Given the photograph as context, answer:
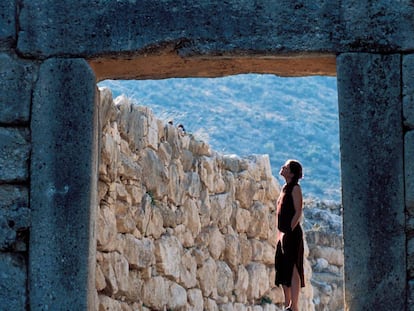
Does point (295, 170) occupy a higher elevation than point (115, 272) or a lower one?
higher

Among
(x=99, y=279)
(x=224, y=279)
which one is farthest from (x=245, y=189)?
(x=99, y=279)

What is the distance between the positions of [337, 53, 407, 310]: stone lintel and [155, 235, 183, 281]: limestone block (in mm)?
2896

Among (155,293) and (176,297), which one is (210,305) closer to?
(176,297)

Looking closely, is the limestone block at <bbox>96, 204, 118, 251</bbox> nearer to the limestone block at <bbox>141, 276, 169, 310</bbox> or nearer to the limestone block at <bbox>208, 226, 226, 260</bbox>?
Answer: the limestone block at <bbox>141, 276, 169, 310</bbox>

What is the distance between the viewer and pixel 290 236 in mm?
7570

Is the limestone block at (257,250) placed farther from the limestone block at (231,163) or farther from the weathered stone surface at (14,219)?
the weathered stone surface at (14,219)

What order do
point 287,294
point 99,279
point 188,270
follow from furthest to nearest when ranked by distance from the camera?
point 188,270, point 287,294, point 99,279

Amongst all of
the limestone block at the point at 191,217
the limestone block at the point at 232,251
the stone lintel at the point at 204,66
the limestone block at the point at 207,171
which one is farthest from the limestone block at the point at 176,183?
the stone lintel at the point at 204,66

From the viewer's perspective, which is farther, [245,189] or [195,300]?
[245,189]

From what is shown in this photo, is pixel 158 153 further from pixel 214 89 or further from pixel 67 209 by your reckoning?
pixel 214 89

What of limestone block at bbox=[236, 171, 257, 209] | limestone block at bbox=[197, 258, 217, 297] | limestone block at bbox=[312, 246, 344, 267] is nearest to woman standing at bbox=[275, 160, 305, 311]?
limestone block at bbox=[197, 258, 217, 297]

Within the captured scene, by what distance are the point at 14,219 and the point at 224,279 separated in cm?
406

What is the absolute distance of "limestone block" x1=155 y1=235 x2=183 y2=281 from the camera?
317 inches

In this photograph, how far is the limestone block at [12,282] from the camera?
5508 mm
